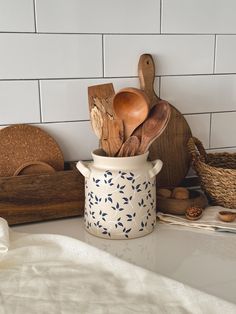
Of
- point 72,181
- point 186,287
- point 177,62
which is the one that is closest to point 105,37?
point 177,62

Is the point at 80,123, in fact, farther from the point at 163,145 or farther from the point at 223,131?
the point at 223,131

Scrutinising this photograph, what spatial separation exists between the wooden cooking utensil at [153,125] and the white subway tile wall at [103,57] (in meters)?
0.20

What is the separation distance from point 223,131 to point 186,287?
0.59 metres

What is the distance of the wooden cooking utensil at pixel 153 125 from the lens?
0.73 metres

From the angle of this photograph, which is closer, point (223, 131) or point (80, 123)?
point (80, 123)

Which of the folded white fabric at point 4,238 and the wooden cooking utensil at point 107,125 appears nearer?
the folded white fabric at point 4,238

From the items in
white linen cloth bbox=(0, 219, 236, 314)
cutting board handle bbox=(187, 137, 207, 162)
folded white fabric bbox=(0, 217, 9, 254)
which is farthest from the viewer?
cutting board handle bbox=(187, 137, 207, 162)

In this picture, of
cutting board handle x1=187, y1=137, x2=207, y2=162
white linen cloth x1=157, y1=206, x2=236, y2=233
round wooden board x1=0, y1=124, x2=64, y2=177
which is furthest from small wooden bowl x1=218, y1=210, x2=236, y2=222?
round wooden board x1=0, y1=124, x2=64, y2=177

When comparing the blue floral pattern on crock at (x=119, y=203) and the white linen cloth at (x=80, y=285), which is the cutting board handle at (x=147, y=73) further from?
the white linen cloth at (x=80, y=285)

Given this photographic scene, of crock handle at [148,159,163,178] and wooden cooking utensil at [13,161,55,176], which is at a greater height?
crock handle at [148,159,163,178]

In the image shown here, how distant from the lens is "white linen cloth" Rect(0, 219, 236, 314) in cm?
52

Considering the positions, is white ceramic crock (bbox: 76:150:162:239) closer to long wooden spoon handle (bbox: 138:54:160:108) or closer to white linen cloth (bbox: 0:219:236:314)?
white linen cloth (bbox: 0:219:236:314)

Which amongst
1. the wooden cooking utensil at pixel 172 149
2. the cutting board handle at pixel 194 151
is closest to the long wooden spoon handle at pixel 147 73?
the wooden cooking utensil at pixel 172 149

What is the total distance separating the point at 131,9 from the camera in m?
0.88
